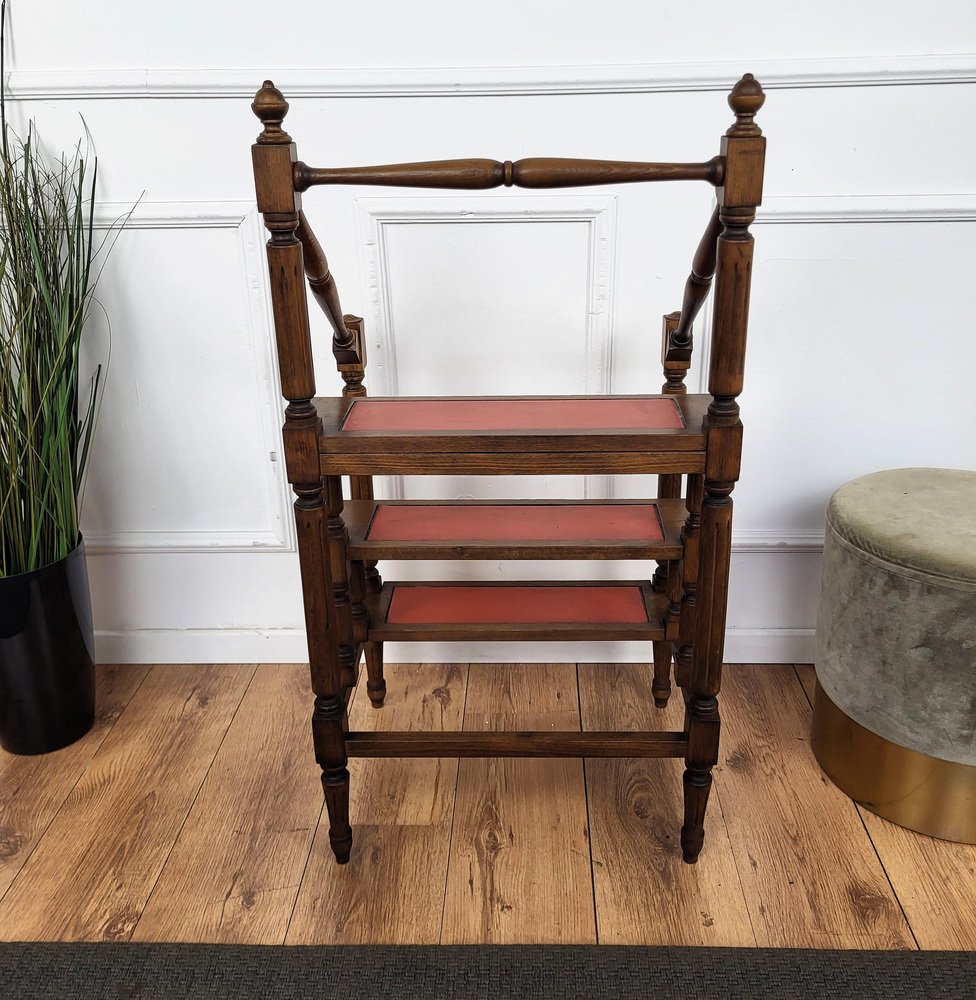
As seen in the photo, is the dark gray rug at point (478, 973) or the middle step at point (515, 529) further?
the middle step at point (515, 529)

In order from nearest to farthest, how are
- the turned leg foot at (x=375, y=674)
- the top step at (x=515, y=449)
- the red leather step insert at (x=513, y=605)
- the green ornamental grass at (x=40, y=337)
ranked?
the top step at (x=515, y=449)
the red leather step insert at (x=513, y=605)
the green ornamental grass at (x=40, y=337)
the turned leg foot at (x=375, y=674)

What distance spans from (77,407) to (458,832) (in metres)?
1.14

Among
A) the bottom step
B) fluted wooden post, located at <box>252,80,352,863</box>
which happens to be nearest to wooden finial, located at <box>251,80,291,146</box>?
fluted wooden post, located at <box>252,80,352,863</box>

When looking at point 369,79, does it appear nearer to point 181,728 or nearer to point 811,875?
point 181,728

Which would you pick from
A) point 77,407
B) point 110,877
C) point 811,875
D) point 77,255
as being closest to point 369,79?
point 77,255

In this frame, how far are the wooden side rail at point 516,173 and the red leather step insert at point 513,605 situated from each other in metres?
0.71

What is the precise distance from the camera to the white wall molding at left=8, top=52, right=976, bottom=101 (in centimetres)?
174

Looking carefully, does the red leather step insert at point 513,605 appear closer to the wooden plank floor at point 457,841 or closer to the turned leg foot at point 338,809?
the turned leg foot at point 338,809

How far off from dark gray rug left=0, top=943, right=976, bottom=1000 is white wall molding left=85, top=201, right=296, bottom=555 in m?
0.90

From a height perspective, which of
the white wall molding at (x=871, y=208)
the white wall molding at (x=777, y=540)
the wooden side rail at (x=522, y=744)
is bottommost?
the wooden side rail at (x=522, y=744)

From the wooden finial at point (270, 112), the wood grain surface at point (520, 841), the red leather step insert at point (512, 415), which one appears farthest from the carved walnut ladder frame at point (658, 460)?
the wood grain surface at point (520, 841)

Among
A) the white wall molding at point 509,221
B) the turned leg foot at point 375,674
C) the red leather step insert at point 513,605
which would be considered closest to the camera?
the red leather step insert at point 513,605

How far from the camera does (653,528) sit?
1.56m

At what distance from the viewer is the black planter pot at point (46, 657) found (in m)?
1.79
